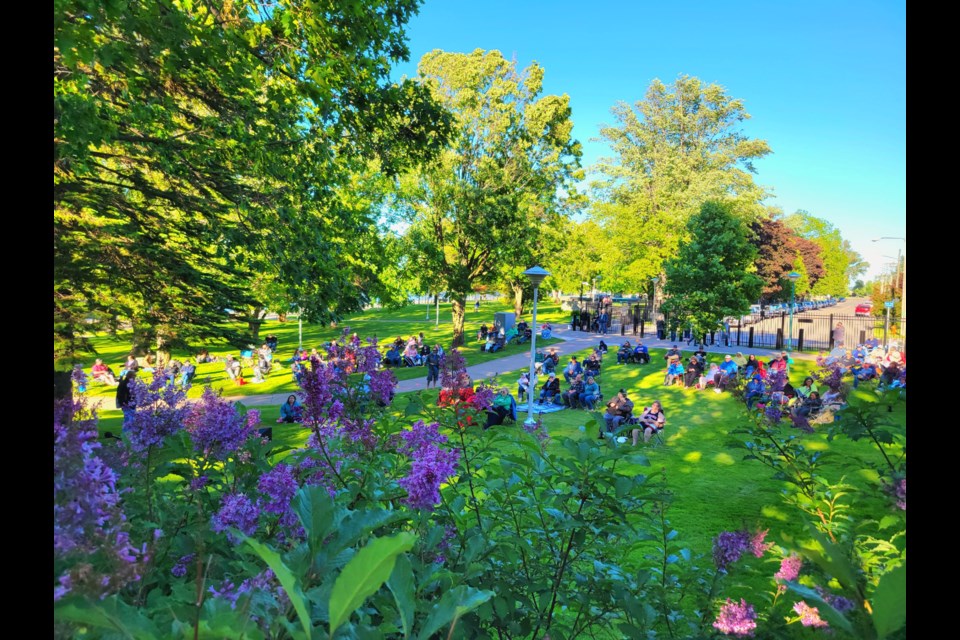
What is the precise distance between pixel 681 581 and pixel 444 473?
1.46 m

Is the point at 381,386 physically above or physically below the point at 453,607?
above

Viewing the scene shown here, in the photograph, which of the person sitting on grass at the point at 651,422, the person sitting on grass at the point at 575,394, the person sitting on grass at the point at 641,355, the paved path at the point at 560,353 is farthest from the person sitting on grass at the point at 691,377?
the person sitting on grass at the point at 651,422

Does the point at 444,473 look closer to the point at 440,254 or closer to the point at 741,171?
the point at 440,254

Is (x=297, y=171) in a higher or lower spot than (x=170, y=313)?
higher

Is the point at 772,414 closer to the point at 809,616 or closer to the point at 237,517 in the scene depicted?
the point at 809,616

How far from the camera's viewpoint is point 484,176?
24.2 meters

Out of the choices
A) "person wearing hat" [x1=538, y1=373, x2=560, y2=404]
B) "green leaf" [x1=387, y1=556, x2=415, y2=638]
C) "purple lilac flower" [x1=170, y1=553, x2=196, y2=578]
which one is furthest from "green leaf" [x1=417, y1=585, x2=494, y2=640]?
"person wearing hat" [x1=538, y1=373, x2=560, y2=404]

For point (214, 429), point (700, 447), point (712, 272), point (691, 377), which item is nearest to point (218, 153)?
point (214, 429)

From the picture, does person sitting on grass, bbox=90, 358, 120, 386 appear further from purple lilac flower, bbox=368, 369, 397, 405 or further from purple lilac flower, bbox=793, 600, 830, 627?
purple lilac flower, bbox=793, 600, 830, 627

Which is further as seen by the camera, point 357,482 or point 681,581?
point 681,581

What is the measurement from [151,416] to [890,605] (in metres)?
1.82
